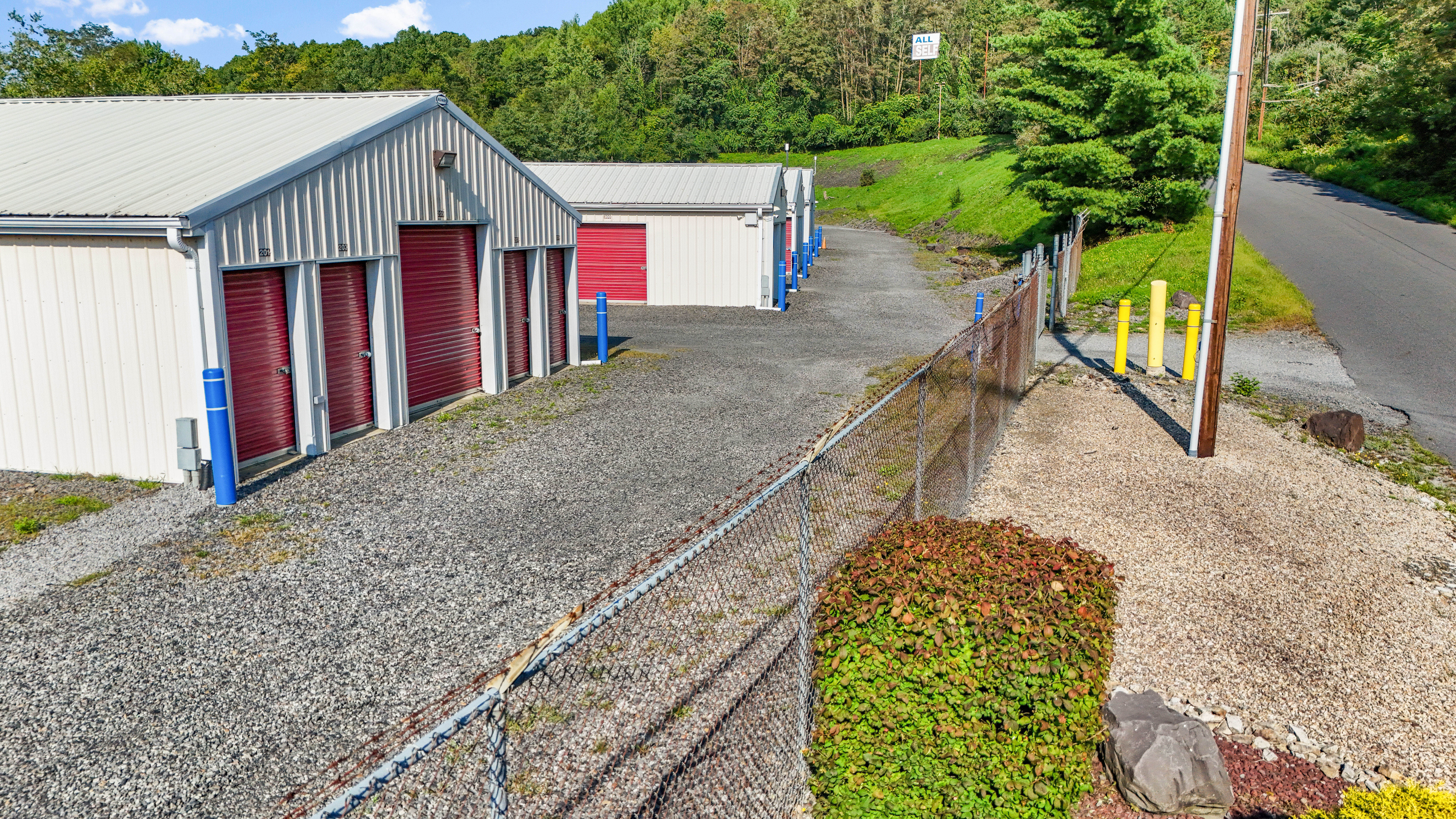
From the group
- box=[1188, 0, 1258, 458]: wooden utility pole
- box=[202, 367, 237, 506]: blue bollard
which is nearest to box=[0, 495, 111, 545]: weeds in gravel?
box=[202, 367, 237, 506]: blue bollard

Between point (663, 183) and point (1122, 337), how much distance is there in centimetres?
1527

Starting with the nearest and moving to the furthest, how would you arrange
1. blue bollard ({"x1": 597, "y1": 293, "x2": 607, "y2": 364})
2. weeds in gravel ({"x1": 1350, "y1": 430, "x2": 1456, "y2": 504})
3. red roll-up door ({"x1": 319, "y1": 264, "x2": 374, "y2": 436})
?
1. weeds in gravel ({"x1": 1350, "y1": 430, "x2": 1456, "y2": 504})
2. red roll-up door ({"x1": 319, "y1": 264, "x2": 374, "y2": 436})
3. blue bollard ({"x1": 597, "y1": 293, "x2": 607, "y2": 364})

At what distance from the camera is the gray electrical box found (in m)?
9.68

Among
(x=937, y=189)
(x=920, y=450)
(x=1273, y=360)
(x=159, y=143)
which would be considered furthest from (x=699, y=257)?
(x=937, y=189)

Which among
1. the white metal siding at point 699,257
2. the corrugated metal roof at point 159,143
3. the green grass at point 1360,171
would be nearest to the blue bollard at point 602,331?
the corrugated metal roof at point 159,143

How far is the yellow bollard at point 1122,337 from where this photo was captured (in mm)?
16797

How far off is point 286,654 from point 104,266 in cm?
565

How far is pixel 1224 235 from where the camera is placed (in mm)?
11312

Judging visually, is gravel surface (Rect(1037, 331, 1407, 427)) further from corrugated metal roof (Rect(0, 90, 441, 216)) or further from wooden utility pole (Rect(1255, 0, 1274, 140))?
wooden utility pole (Rect(1255, 0, 1274, 140))

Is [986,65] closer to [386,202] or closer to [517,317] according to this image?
[517,317]

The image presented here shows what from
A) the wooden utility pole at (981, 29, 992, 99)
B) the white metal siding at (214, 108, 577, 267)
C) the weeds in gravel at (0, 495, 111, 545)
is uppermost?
the wooden utility pole at (981, 29, 992, 99)

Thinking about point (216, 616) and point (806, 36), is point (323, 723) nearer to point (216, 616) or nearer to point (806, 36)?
point (216, 616)

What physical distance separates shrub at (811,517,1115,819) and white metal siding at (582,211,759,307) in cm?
2309

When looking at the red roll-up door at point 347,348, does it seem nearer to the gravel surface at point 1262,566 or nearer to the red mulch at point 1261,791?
the gravel surface at point 1262,566
